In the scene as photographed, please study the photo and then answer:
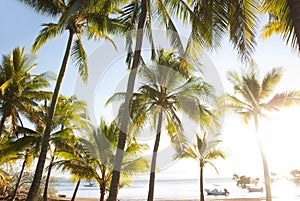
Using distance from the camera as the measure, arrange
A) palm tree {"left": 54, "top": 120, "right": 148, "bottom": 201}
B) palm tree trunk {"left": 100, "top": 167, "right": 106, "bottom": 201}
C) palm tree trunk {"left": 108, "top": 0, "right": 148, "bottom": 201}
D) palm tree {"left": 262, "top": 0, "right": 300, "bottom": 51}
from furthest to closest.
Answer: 1. palm tree trunk {"left": 100, "top": 167, "right": 106, "bottom": 201}
2. palm tree {"left": 54, "top": 120, "right": 148, "bottom": 201}
3. palm tree trunk {"left": 108, "top": 0, "right": 148, "bottom": 201}
4. palm tree {"left": 262, "top": 0, "right": 300, "bottom": 51}

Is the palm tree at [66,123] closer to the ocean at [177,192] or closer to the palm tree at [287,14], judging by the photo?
the ocean at [177,192]

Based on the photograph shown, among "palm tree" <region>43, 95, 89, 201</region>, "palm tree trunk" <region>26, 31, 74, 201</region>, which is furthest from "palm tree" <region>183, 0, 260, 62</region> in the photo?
"palm tree" <region>43, 95, 89, 201</region>

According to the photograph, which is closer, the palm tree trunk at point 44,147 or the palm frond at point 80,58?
the palm tree trunk at point 44,147

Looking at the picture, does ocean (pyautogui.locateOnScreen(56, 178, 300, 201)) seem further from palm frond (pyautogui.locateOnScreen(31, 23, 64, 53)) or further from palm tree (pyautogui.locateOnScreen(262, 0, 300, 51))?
palm tree (pyautogui.locateOnScreen(262, 0, 300, 51))

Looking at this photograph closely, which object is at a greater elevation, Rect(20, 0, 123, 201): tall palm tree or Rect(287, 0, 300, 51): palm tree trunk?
Rect(20, 0, 123, 201): tall palm tree

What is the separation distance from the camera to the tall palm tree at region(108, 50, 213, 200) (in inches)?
445

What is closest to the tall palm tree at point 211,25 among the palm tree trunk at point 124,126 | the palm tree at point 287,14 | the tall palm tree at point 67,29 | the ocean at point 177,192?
the palm tree trunk at point 124,126

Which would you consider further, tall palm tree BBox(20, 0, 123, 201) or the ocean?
the ocean

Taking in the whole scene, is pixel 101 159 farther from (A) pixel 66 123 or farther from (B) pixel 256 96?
(B) pixel 256 96

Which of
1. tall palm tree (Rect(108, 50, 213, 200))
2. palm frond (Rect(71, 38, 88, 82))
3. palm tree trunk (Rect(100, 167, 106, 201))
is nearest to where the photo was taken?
tall palm tree (Rect(108, 50, 213, 200))

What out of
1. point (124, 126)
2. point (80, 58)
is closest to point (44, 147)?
point (124, 126)

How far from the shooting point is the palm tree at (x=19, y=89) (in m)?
13.5

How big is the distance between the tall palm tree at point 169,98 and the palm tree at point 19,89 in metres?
4.88

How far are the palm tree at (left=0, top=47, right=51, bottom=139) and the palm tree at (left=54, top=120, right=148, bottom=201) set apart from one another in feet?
9.92
